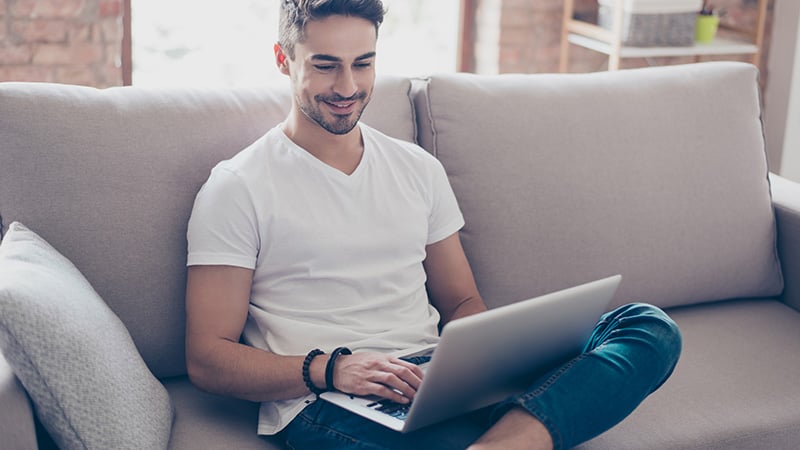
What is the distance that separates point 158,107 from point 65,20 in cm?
134

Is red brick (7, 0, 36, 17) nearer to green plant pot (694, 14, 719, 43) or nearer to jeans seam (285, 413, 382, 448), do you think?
jeans seam (285, 413, 382, 448)

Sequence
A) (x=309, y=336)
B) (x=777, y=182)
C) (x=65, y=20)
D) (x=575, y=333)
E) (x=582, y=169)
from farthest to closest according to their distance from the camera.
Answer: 1. (x=65, y=20)
2. (x=777, y=182)
3. (x=582, y=169)
4. (x=309, y=336)
5. (x=575, y=333)

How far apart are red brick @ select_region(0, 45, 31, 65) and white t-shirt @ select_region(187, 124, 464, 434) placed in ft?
4.88

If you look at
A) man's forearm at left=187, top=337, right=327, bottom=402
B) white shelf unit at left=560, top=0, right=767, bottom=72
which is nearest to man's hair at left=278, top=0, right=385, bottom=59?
man's forearm at left=187, top=337, right=327, bottom=402

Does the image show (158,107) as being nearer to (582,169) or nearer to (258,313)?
(258,313)

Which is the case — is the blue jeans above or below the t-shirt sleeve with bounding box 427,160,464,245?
below

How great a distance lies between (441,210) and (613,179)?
0.43 metres

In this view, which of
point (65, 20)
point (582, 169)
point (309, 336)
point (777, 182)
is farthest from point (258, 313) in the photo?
point (65, 20)

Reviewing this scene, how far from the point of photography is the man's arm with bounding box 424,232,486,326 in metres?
1.81

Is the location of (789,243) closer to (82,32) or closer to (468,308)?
(468,308)

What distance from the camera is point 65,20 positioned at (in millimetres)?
2895

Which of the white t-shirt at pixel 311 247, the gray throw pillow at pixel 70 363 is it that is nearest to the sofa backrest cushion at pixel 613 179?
the white t-shirt at pixel 311 247


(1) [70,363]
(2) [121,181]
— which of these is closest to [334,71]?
(2) [121,181]

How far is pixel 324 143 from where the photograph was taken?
1697mm
